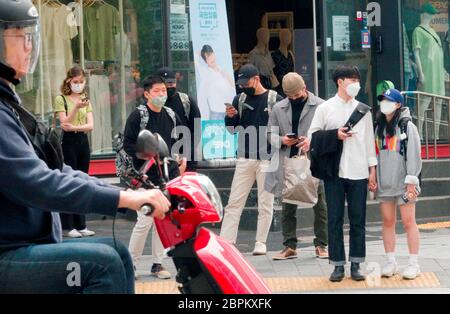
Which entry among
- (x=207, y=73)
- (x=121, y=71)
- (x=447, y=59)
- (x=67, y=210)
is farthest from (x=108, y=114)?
(x=67, y=210)

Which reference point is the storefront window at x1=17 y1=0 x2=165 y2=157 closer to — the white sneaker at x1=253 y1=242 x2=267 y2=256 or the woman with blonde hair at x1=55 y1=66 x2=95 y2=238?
the woman with blonde hair at x1=55 y1=66 x2=95 y2=238

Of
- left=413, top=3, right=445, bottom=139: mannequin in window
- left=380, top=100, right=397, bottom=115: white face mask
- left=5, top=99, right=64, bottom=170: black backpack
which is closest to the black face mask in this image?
left=380, top=100, right=397, bottom=115: white face mask

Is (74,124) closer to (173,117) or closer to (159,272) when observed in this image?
(173,117)

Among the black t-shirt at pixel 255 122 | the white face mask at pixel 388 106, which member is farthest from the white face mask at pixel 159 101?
the white face mask at pixel 388 106

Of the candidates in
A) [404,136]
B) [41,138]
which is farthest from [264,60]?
[41,138]

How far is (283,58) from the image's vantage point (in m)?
16.5

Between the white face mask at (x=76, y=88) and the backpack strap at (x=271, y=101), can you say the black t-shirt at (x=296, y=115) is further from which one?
the white face mask at (x=76, y=88)

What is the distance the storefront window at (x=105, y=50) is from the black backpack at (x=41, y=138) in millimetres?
9718

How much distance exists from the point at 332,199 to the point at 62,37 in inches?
248

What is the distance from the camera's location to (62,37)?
572 inches

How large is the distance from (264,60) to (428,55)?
2.59m

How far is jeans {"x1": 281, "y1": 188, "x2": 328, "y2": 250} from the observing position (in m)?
11.0

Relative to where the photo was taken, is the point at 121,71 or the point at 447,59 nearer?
the point at 121,71
